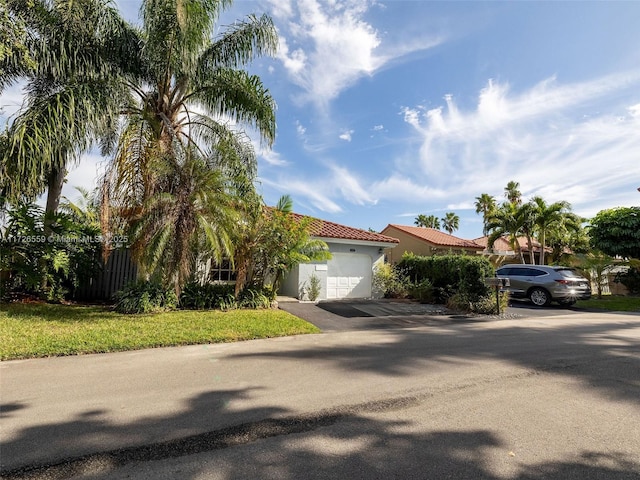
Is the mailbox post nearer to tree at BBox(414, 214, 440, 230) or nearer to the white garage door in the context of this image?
the white garage door

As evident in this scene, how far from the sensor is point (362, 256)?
15.5 meters

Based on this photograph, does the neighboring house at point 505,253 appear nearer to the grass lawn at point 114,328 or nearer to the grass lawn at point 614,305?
the grass lawn at point 614,305

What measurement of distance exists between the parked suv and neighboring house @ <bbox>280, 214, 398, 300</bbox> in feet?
18.3

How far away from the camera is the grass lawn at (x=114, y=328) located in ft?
19.5

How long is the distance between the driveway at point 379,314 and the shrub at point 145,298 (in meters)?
3.48

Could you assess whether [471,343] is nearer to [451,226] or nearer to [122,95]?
[122,95]

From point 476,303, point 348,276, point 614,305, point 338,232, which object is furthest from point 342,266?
point 614,305

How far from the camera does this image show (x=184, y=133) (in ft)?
36.5

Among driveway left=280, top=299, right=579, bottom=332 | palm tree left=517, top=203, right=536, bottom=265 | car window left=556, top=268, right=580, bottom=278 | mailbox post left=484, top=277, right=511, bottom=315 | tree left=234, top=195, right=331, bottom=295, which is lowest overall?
driveway left=280, top=299, right=579, bottom=332

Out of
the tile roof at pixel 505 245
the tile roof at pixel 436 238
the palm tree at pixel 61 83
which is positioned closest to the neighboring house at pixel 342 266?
the palm tree at pixel 61 83

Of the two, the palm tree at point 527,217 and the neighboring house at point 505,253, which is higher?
the palm tree at point 527,217

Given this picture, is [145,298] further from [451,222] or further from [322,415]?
[451,222]

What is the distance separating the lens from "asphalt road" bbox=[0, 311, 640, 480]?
8.68ft

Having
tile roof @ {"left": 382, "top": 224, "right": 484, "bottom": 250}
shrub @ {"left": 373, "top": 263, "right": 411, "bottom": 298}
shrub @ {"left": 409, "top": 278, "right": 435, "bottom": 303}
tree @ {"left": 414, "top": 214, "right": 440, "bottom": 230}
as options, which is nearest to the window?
shrub @ {"left": 373, "top": 263, "right": 411, "bottom": 298}
